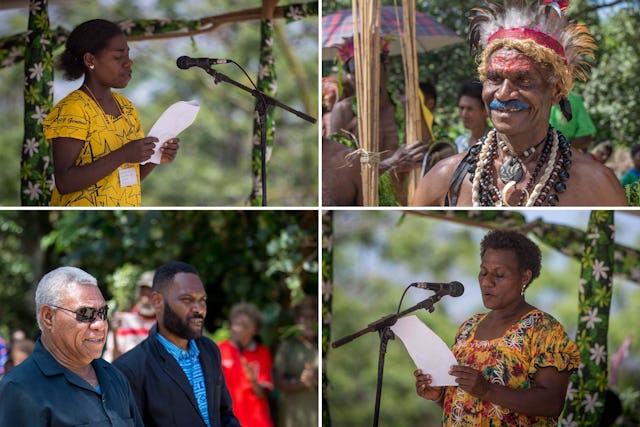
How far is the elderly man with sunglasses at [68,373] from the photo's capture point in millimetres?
3594

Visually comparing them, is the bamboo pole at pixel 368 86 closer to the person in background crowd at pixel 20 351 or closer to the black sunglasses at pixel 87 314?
the black sunglasses at pixel 87 314

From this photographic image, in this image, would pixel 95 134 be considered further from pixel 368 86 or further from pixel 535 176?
pixel 535 176

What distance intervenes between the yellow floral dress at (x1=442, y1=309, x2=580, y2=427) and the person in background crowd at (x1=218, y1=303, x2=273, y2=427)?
109 inches

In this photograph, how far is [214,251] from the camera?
822 cm

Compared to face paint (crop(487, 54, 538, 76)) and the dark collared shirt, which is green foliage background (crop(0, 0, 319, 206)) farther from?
the dark collared shirt

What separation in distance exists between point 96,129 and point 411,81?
167cm

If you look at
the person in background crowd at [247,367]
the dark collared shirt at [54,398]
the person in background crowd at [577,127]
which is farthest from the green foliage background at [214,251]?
the dark collared shirt at [54,398]

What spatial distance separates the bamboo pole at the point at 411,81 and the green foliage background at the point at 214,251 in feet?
7.18

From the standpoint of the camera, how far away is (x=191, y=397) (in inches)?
173

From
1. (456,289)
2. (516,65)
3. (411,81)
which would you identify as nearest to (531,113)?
(516,65)

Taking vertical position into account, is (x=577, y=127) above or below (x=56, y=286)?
above

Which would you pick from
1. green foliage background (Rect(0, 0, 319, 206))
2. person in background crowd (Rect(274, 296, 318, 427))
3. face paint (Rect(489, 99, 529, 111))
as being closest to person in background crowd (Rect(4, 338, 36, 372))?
person in background crowd (Rect(274, 296, 318, 427))

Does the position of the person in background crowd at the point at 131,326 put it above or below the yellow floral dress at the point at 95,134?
below

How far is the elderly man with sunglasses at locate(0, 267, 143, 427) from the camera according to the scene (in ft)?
11.8
